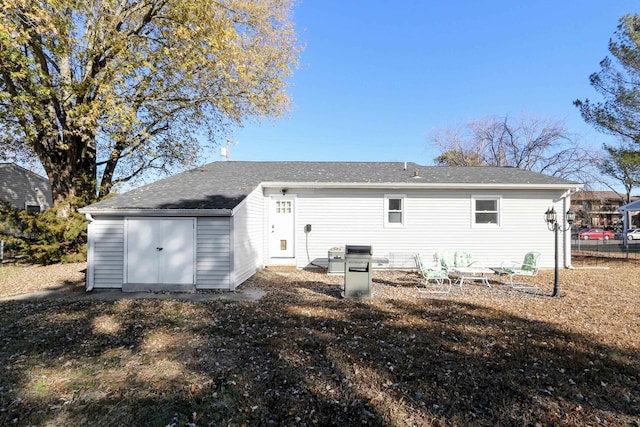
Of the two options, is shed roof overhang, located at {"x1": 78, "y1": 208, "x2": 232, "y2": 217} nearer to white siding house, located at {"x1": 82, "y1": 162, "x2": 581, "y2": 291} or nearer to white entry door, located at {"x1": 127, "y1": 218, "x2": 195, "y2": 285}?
white entry door, located at {"x1": 127, "y1": 218, "x2": 195, "y2": 285}

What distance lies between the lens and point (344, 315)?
227 inches

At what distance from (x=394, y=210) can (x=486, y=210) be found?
3.16 metres

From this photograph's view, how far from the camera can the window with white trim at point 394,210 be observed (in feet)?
36.1

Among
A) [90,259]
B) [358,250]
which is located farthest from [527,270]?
[90,259]

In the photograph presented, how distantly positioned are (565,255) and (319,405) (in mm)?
11780

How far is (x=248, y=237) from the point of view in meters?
9.11

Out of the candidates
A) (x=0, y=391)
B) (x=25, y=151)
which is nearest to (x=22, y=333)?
(x=0, y=391)

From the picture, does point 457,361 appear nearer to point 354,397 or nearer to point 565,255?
point 354,397

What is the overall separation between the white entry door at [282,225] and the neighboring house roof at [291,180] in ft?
2.21

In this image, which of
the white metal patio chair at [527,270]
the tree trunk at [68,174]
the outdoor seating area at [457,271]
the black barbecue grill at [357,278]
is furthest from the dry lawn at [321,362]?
the tree trunk at [68,174]

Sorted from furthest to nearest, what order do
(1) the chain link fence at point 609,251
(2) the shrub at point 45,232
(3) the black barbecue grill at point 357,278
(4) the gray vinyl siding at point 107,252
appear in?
(1) the chain link fence at point 609,251 → (2) the shrub at point 45,232 → (4) the gray vinyl siding at point 107,252 → (3) the black barbecue grill at point 357,278

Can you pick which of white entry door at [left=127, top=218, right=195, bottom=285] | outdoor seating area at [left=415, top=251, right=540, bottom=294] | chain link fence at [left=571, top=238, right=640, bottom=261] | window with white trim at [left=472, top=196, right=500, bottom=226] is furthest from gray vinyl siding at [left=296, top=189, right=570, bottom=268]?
chain link fence at [left=571, top=238, right=640, bottom=261]

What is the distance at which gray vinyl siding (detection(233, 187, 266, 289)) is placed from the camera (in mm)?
8016

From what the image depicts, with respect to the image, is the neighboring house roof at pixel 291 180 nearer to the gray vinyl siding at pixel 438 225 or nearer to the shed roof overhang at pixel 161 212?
the shed roof overhang at pixel 161 212
